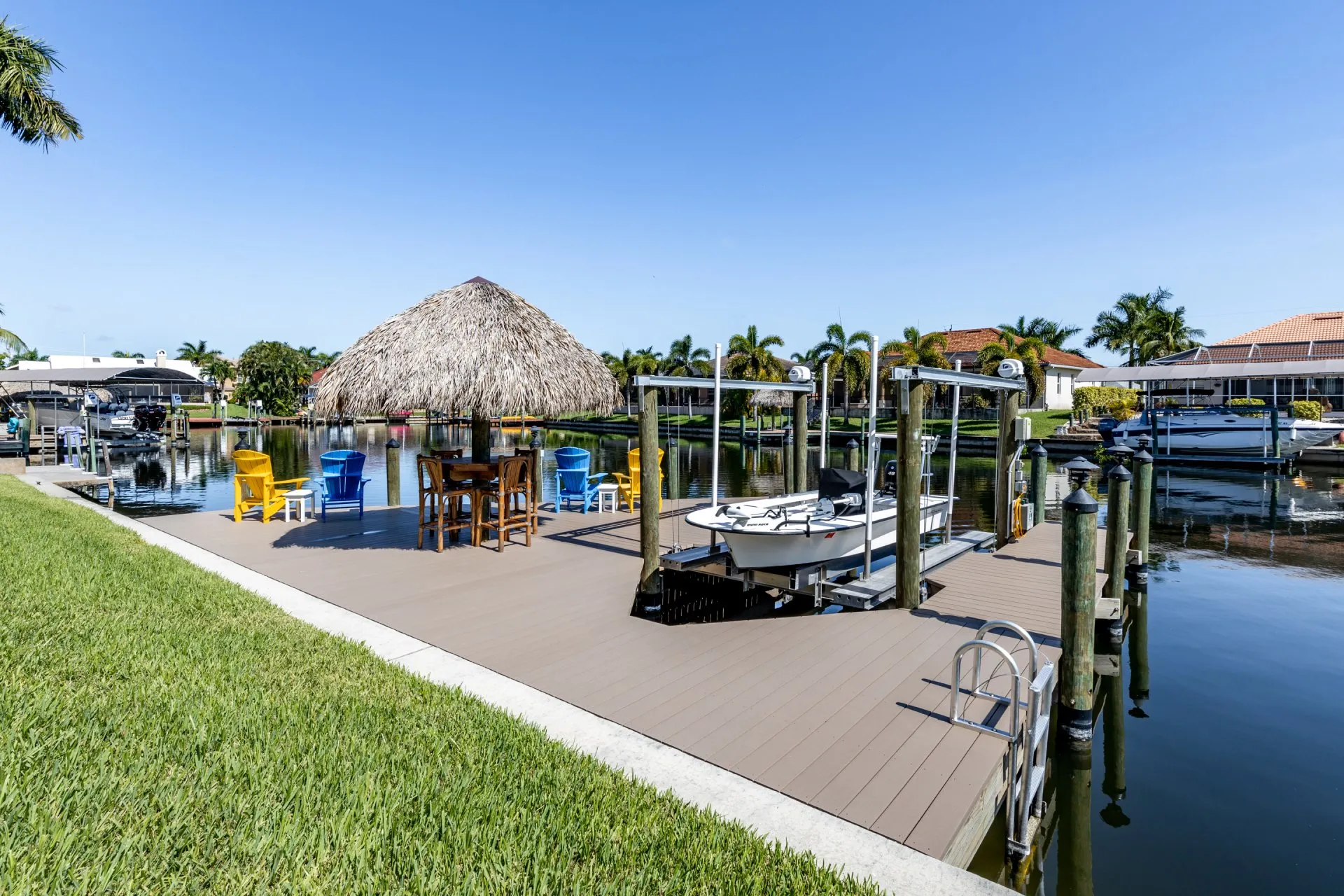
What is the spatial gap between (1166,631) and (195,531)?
13.4 metres

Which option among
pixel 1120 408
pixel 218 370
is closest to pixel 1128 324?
pixel 1120 408

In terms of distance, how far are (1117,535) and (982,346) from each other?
45.5 m

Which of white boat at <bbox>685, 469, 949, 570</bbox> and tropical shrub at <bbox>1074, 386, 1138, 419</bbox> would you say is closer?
white boat at <bbox>685, 469, 949, 570</bbox>

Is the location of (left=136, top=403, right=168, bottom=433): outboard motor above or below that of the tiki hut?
below

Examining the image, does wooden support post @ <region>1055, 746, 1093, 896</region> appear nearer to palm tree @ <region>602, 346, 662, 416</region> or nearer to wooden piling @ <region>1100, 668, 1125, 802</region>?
wooden piling @ <region>1100, 668, 1125, 802</region>

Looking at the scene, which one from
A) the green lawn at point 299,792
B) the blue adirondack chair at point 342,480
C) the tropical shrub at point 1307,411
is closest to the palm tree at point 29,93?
the blue adirondack chair at point 342,480

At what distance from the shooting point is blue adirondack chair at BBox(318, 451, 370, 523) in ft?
37.4

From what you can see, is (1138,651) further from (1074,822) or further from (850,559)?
(1074,822)

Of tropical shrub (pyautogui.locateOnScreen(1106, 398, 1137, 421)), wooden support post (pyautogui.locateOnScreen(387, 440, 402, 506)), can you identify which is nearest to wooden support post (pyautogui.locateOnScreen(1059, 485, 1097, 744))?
wooden support post (pyautogui.locateOnScreen(387, 440, 402, 506))

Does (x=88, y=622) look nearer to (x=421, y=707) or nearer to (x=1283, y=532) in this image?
(x=421, y=707)

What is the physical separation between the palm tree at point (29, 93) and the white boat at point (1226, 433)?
37285 millimetres

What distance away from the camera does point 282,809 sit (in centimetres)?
315

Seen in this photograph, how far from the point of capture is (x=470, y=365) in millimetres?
9320

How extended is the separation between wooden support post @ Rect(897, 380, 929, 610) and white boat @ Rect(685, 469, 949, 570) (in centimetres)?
48
